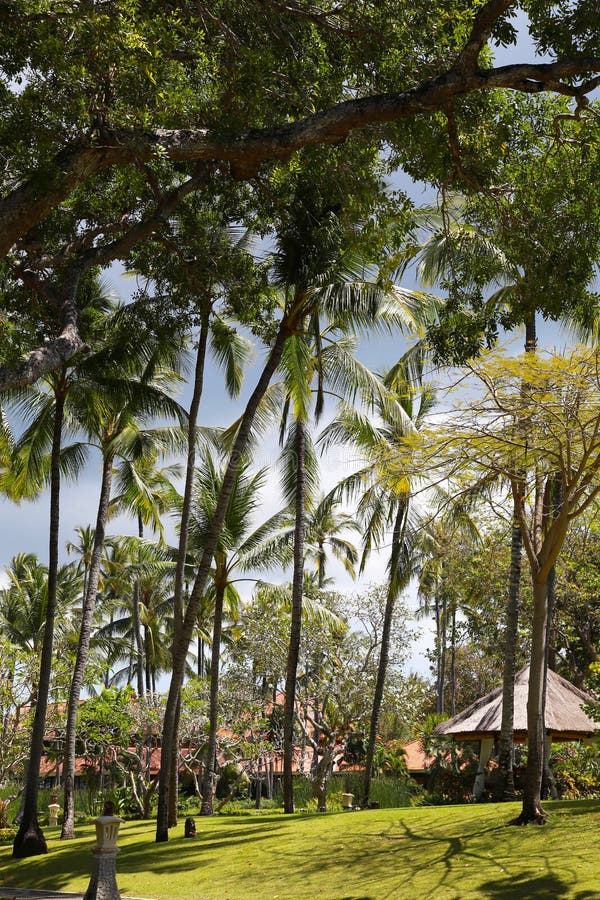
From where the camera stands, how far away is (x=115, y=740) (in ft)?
86.9

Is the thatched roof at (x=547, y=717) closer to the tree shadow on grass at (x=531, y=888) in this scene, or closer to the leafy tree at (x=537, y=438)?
the leafy tree at (x=537, y=438)

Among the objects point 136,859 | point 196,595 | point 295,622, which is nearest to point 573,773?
point 295,622

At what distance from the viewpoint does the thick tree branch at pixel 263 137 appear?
6867mm

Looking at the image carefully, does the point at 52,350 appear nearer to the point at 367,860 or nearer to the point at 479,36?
the point at 479,36

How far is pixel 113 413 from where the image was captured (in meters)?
19.5

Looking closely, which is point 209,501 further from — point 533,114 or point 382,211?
point 533,114

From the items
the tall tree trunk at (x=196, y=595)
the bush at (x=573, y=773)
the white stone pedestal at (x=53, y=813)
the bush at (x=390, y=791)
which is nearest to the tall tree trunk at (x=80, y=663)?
the tall tree trunk at (x=196, y=595)

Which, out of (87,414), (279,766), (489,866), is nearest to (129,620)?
(279,766)

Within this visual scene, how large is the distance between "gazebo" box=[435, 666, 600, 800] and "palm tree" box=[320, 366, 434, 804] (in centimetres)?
222

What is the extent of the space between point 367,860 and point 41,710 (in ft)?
28.3

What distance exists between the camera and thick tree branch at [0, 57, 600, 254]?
6867 millimetres

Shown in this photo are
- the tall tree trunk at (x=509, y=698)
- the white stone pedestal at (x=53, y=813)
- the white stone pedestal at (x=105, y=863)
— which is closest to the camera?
the white stone pedestal at (x=105, y=863)

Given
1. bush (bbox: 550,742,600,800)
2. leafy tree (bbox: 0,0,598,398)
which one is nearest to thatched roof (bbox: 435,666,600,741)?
bush (bbox: 550,742,600,800)

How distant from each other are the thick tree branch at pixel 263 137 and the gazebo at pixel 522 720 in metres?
15.4
